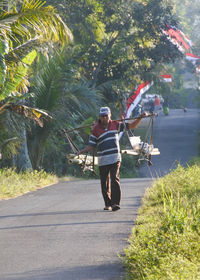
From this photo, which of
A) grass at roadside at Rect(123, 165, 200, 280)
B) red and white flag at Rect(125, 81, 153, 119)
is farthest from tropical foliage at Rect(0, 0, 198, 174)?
grass at roadside at Rect(123, 165, 200, 280)

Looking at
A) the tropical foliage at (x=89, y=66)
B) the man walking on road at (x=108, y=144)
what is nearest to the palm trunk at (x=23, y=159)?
the tropical foliage at (x=89, y=66)

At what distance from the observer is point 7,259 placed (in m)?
7.95

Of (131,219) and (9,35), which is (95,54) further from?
(131,219)

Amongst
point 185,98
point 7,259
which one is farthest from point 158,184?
point 185,98

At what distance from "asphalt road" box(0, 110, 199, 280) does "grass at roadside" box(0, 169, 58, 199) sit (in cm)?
64

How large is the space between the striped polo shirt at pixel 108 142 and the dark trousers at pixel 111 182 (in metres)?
0.14

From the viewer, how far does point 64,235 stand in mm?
9570

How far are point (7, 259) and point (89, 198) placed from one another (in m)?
7.63

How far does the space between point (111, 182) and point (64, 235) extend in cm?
267

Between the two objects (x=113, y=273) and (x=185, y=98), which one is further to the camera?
(x=185, y=98)

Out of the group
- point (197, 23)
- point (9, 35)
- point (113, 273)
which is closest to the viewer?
point (113, 273)

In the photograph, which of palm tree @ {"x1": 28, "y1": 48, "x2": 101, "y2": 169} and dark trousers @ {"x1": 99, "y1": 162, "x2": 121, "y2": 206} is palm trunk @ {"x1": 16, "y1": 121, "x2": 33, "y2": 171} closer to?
palm tree @ {"x1": 28, "y1": 48, "x2": 101, "y2": 169}

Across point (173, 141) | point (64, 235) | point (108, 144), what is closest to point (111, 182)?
point (108, 144)

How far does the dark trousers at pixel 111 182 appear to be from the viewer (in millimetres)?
11945
